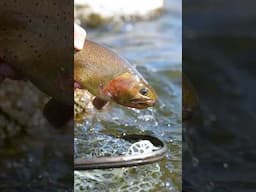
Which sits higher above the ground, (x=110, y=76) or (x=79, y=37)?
(x=79, y=37)

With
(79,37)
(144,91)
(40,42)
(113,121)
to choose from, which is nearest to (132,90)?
(144,91)

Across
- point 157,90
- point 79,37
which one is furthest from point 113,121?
point 79,37

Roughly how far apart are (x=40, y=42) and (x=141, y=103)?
482 mm

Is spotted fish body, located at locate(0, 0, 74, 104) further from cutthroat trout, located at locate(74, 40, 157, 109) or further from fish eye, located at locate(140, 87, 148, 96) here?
fish eye, located at locate(140, 87, 148, 96)

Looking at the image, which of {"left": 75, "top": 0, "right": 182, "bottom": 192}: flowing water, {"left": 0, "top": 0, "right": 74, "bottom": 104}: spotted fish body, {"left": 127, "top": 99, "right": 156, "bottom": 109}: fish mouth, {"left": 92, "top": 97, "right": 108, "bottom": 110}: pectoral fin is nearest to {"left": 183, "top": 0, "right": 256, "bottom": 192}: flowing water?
{"left": 75, "top": 0, "right": 182, "bottom": 192}: flowing water

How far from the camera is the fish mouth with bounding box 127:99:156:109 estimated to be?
2453 mm

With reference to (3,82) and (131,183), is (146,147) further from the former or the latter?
(3,82)

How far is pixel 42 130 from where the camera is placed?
2555 millimetres

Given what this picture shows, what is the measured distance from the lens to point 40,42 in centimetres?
250

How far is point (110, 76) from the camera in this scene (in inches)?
97.0

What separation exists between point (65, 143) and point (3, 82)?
1.18 ft

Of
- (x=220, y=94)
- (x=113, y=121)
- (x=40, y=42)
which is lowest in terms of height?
(x=113, y=121)

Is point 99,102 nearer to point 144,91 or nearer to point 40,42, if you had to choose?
point 144,91

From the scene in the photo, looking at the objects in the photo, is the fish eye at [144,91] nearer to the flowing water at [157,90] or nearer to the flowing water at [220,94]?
the flowing water at [157,90]
